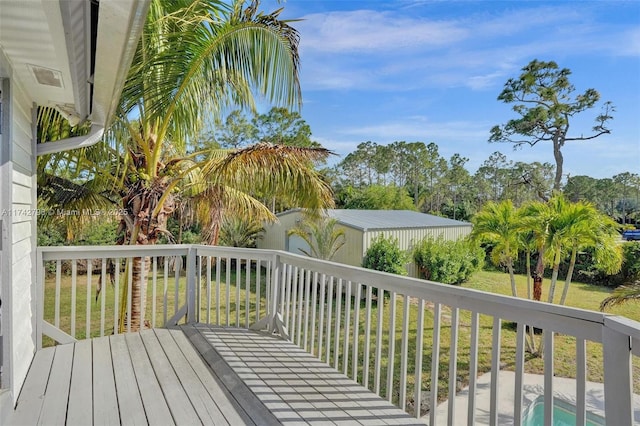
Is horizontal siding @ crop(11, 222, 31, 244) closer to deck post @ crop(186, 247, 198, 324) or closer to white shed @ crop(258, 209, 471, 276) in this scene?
deck post @ crop(186, 247, 198, 324)

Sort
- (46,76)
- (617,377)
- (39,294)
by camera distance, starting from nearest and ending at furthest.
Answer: (617,377) < (46,76) < (39,294)

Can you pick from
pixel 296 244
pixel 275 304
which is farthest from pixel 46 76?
pixel 296 244

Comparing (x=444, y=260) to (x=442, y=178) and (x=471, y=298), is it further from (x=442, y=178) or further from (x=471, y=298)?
(x=442, y=178)

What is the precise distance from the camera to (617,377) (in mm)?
1364

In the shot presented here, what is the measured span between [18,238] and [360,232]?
9348mm

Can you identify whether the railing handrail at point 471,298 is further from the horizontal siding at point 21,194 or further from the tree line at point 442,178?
the tree line at point 442,178

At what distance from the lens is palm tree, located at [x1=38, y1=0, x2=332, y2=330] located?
3.80 m

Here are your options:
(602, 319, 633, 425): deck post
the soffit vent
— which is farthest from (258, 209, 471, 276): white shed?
(602, 319, 633, 425): deck post

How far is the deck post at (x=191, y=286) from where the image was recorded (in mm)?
4004

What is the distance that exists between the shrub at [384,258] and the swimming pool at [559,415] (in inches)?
215

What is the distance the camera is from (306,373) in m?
2.88

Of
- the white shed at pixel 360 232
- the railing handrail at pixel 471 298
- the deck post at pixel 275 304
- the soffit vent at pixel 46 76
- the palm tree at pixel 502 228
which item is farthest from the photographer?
the white shed at pixel 360 232

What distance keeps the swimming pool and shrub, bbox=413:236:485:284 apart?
6.54 m

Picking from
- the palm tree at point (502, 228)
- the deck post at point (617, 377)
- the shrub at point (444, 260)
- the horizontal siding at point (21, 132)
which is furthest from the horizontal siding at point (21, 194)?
the shrub at point (444, 260)
